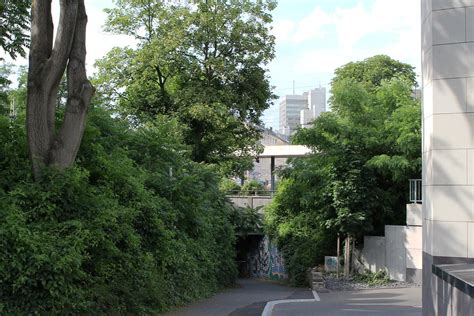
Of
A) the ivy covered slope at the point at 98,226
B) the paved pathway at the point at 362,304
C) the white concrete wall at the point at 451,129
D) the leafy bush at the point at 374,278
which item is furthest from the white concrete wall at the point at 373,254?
the white concrete wall at the point at 451,129

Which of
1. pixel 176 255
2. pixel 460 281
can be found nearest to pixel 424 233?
pixel 460 281

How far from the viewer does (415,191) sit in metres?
20.8

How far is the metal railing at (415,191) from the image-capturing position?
2077 centimetres

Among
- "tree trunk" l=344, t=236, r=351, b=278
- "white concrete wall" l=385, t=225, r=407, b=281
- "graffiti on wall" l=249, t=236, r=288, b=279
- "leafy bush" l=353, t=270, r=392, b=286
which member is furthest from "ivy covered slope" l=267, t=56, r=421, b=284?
"graffiti on wall" l=249, t=236, r=288, b=279

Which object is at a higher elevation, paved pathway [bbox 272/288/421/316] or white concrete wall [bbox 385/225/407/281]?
white concrete wall [bbox 385/225/407/281]

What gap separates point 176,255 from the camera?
14023mm

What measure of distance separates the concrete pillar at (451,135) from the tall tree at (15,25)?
8729 mm

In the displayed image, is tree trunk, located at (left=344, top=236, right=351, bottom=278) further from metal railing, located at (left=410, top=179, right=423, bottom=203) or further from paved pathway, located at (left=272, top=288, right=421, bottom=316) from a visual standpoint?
metal railing, located at (left=410, top=179, right=423, bottom=203)

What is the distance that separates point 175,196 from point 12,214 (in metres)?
7.11

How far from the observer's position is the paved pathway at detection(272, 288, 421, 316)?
1399cm

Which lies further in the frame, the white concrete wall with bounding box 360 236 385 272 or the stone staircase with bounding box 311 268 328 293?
the white concrete wall with bounding box 360 236 385 272

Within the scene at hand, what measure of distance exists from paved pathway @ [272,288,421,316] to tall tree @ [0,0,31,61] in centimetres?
863

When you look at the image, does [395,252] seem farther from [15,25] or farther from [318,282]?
[15,25]

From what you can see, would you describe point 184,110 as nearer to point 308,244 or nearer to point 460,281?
point 308,244
